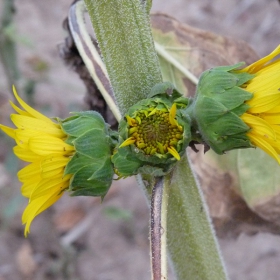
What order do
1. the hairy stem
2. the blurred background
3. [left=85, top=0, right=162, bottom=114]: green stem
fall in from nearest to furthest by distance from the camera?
the hairy stem → [left=85, top=0, right=162, bottom=114]: green stem → the blurred background

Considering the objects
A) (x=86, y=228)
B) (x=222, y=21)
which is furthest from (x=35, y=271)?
(x=222, y=21)

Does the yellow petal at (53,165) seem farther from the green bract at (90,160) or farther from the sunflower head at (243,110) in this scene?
the sunflower head at (243,110)

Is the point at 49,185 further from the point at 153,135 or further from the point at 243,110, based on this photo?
the point at 243,110

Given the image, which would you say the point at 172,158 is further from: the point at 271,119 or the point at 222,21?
the point at 222,21

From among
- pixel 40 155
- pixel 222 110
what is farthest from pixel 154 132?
pixel 40 155

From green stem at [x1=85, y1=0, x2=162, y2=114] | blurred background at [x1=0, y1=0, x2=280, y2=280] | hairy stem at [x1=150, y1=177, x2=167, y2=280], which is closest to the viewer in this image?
hairy stem at [x1=150, y1=177, x2=167, y2=280]

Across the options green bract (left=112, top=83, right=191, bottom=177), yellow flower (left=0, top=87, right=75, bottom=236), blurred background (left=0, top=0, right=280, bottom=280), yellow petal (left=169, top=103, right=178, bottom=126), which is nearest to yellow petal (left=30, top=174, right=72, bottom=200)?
yellow flower (left=0, top=87, right=75, bottom=236)

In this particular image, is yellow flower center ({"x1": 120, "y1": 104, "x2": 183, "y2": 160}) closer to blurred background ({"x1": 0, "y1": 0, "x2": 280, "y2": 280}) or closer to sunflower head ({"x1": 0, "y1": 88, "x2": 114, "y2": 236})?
sunflower head ({"x1": 0, "y1": 88, "x2": 114, "y2": 236})
